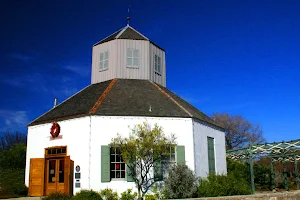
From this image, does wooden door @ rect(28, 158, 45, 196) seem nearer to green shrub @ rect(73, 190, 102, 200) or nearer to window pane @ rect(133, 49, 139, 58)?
green shrub @ rect(73, 190, 102, 200)

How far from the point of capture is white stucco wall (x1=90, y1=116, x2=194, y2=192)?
57.5 feet

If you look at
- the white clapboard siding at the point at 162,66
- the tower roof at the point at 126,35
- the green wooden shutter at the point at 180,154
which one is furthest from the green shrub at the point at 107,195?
the tower roof at the point at 126,35

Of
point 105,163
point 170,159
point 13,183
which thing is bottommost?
point 13,183

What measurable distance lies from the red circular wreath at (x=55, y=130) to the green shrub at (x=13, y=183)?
148 inches

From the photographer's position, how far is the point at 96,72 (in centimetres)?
2458

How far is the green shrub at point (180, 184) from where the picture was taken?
54.0 feet

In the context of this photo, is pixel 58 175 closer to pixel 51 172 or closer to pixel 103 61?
pixel 51 172

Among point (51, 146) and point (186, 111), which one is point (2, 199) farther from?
point (186, 111)

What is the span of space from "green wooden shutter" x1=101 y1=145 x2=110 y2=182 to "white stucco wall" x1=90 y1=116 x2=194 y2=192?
0.55ft

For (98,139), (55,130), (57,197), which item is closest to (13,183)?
(55,130)

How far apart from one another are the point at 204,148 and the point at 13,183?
1211 centimetres

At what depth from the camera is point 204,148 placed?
20672 mm

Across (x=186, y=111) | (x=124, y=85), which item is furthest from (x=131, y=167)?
(x=124, y=85)

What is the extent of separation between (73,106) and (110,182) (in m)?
5.69
